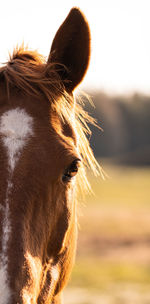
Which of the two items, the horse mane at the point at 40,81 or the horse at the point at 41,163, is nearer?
the horse at the point at 41,163

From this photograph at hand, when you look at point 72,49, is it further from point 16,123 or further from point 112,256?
point 112,256

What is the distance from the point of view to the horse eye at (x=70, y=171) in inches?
95.3

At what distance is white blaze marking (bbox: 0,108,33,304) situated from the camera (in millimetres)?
1938

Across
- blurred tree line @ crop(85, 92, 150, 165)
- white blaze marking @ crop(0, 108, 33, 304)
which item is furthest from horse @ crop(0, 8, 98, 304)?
blurred tree line @ crop(85, 92, 150, 165)

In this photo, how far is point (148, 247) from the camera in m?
19.3

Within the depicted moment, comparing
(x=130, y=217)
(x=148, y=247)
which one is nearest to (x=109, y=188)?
(x=130, y=217)

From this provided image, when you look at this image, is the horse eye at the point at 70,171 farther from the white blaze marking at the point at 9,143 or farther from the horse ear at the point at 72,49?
the horse ear at the point at 72,49

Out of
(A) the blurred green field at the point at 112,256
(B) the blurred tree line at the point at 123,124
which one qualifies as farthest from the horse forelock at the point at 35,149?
(B) the blurred tree line at the point at 123,124

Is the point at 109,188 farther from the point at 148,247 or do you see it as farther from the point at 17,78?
the point at 17,78

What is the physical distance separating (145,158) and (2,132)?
180 feet

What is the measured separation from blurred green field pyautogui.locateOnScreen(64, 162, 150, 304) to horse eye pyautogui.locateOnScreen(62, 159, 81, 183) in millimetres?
9547

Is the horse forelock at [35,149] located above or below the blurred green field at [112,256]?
above

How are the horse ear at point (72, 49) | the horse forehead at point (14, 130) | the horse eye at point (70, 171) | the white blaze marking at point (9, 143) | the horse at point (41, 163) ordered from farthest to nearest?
the horse ear at point (72, 49) < the horse eye at point (70, 171) < the horse forehead at point (14, 130) < the horse at point (41, 163) < the white blaze marking at point (9, 143)

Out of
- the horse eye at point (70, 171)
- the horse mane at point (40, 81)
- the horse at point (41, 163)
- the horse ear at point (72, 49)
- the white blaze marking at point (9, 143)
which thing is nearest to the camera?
the white blaze marking at point (9, 143)
